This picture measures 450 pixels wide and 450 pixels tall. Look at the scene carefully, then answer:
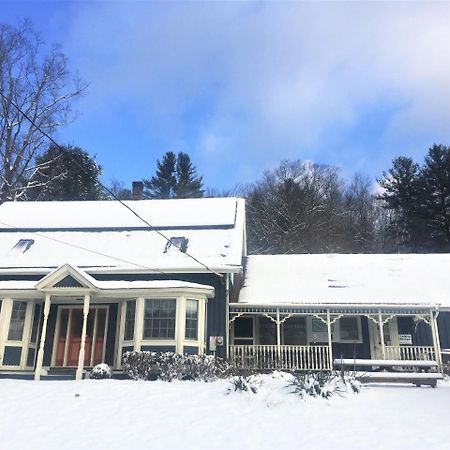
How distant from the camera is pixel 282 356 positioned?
18031 mm

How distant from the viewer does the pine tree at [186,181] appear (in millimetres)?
50375

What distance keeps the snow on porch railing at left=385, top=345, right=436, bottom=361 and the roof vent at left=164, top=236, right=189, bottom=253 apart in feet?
26.5

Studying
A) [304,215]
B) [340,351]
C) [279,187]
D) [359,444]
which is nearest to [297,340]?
[340,351]

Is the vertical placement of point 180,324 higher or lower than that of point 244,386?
higher

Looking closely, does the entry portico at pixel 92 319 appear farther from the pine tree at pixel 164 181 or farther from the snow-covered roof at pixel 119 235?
the pine tree at pixel 164 181

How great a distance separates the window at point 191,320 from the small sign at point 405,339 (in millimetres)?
7805

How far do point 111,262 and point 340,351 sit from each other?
8.97 metres

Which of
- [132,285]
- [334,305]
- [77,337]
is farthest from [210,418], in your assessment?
[77,337]

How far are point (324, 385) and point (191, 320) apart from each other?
654 cm

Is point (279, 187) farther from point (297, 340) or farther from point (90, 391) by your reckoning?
point (90, 391)

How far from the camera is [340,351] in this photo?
19094 millimetres

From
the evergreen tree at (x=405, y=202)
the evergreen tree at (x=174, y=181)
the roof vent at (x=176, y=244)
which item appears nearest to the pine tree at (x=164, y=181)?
the evergreen tree at (x=174, y=181)

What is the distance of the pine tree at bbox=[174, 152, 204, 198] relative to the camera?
5038 cm

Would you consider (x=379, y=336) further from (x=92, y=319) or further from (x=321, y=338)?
(x=92, y=319)
